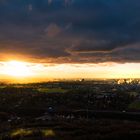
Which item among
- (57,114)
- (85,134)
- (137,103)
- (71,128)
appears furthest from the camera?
(137,103)

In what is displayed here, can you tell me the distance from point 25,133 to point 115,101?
3370 inches

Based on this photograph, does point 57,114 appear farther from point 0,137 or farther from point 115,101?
point 0,137

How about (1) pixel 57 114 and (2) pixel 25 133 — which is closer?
(2) pixel 25 133

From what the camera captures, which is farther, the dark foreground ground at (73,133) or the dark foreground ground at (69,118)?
the dark foreground ground at (69,118)

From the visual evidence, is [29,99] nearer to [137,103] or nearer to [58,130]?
[137,103]

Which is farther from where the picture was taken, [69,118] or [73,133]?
[69,118]

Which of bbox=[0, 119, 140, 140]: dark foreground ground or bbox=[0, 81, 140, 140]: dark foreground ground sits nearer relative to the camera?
bbox=[0, 119, 140, 140]: dark foreground ground

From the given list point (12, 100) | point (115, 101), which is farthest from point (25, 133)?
point (12, 100)

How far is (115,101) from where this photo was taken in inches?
6122

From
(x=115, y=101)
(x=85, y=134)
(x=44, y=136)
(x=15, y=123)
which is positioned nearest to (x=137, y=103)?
(x=115, y=101)

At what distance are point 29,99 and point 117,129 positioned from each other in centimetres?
8965

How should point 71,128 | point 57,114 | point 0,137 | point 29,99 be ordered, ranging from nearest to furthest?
point 0,137, point 71,128, point 57,114, point 29,99

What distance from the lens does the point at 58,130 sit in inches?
3285

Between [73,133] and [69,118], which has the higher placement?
[69,118]
